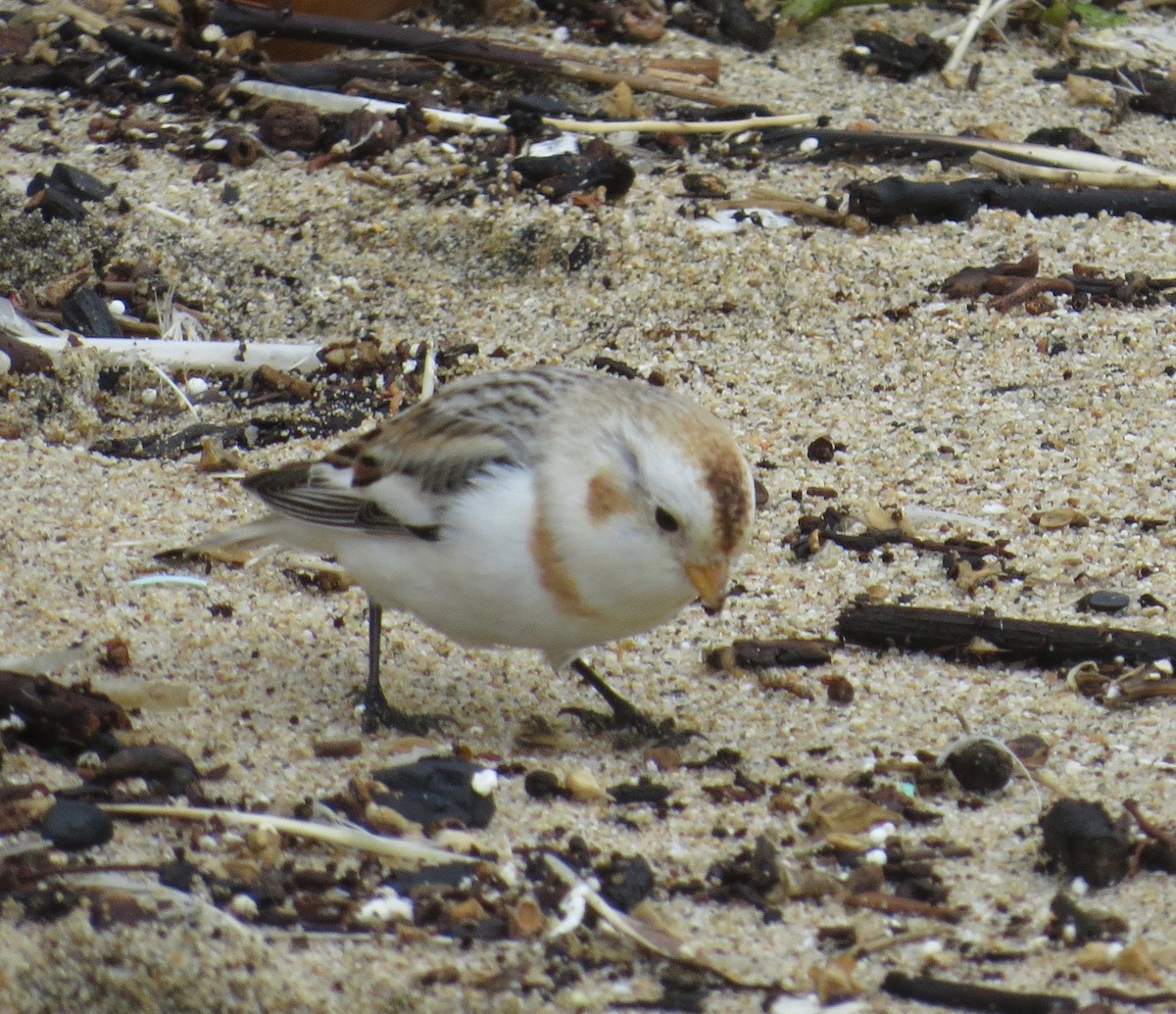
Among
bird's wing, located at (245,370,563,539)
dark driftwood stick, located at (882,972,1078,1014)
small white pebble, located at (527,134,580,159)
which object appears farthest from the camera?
small white pebble, located at (527,134,580,159)

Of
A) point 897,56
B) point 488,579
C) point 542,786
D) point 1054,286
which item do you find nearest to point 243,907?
point 542,786

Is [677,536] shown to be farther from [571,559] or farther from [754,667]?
[754,667]

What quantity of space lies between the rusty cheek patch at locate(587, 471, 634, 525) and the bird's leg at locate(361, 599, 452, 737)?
0.63m

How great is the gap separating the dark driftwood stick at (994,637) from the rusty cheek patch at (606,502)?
2.97ft

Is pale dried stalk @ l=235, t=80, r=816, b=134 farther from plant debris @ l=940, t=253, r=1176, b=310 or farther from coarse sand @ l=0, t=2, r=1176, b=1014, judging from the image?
plant debris @ l=940, t=253, r=1176, b=310

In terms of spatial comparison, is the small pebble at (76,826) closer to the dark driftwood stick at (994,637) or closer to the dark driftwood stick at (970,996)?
the dark driftwood stick at (970,996)

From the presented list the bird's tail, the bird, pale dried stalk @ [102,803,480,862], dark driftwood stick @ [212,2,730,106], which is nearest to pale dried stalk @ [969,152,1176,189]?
dark driftwood stick @ [212,2,730,106]

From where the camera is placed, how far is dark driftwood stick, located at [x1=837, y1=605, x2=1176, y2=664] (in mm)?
3744

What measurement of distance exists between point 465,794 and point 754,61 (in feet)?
13.4

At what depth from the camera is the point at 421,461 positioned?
3578 mm

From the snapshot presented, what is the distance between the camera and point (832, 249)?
17.6ft

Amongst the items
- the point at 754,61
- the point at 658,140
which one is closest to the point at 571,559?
the point at 658,140

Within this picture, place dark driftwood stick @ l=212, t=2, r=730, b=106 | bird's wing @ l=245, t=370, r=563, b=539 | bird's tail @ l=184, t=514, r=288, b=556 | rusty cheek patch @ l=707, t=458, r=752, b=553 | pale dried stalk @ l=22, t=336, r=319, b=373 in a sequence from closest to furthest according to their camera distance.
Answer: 1. rusty cheek patch @ l=707, t=458, r=752, b=553
2. bird's wing @ l=245, t=370, r=563, b=539
3. bird's tail @ l=184, t=514, r=288, b=556
4. pale dried stalk @ l=22, t=336, r=319, b=373
5. dark driftwood stick @ l=212, t=2, r=730, b=106

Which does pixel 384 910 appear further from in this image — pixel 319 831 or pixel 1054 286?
pixel 1054 286
